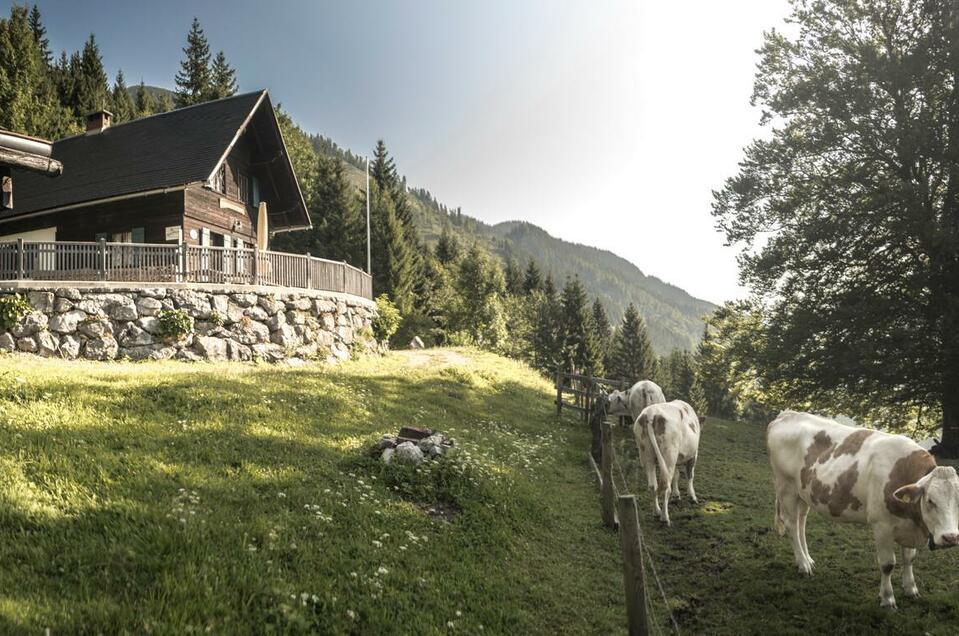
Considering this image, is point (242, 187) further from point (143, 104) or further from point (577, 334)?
point (143, 104)

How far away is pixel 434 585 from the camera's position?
17.4 feet

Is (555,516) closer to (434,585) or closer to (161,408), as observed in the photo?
(434,585)

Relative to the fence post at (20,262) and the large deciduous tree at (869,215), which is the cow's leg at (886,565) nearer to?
the large deciduous tree at (869,215)

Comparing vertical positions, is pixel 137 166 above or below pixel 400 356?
above

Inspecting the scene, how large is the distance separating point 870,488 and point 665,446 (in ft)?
12.5

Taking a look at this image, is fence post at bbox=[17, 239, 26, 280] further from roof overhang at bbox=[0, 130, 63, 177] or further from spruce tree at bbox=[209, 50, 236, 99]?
spruce tree at bbox=[209, 50, 236, 99]

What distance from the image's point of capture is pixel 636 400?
15.5 meters

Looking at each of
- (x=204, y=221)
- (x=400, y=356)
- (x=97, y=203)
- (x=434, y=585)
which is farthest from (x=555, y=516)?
(x=97, y=203)

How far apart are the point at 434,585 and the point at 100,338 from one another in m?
16.8

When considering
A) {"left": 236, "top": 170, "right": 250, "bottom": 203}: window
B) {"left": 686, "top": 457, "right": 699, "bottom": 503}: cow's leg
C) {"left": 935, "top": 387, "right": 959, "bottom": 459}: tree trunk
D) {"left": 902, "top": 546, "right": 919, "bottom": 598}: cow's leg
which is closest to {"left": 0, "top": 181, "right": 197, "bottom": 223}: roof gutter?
{"left": 236, "top": 170, "right": 250, "bottom": 203}: window

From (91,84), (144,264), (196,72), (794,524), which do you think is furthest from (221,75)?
(794,524)

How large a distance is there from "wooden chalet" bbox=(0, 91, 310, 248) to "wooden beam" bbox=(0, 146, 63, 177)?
53.4 feet

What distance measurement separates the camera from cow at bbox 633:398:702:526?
9.07 metres

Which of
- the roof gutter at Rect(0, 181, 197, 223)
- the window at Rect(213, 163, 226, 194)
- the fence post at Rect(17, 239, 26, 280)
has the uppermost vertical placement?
the window at Rect(213, 163, 226, 194)
